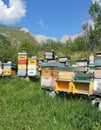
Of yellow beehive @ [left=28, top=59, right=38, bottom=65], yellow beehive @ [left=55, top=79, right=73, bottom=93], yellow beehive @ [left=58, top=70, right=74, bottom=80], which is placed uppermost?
yellow beehive @ [left=28, top=59, right=38, bottom=65]

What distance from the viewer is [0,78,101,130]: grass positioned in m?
5.94

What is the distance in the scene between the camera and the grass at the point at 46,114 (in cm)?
594

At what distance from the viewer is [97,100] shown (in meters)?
6.87

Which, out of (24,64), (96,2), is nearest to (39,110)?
(24,64)

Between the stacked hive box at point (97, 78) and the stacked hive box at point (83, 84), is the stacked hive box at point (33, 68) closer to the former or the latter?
the stacked hive box at point (83, 84)

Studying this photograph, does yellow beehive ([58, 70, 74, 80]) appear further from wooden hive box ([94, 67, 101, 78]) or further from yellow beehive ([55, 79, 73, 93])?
wooden hive box ([94, 67, 101, 78])

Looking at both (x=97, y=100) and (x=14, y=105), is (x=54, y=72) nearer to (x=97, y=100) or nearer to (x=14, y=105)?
(x=14, y=105)

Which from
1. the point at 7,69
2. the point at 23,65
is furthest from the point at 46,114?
the point at 7,69

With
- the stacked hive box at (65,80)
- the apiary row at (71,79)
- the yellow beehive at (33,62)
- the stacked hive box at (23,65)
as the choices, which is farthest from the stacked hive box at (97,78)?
the stacked hive box at (23,65)

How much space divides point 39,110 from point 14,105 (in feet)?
3.81

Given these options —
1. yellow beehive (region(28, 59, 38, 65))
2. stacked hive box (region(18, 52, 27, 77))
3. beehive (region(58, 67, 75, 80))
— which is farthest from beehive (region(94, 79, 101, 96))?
stacked hive box (region(18, 52, 27, 77))

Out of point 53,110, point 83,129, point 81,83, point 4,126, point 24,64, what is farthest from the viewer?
point 24,64

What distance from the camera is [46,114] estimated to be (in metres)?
6.67

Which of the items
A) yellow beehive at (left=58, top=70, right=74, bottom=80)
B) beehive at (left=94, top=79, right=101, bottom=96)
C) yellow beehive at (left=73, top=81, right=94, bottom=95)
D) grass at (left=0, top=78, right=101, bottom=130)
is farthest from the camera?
yellow beehive at (left=58, top=70, right=74, bottom=80)
